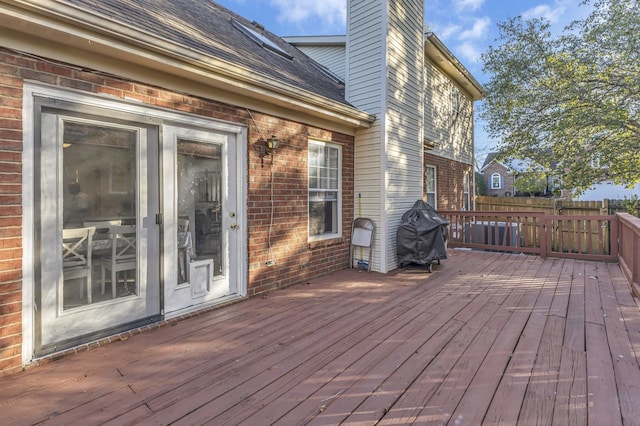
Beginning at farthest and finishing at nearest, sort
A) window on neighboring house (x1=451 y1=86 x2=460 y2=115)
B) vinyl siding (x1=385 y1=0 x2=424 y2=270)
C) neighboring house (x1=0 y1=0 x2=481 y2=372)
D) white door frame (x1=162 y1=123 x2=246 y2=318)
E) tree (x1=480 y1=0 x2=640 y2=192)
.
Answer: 1. window on neighboring house (x1=451 y1=86 x2=460 y2=115)
2. tree (x1=480 y1=0 x2=640 y2=192)
3. vinyl siding (x1=385 y1=0 x2=424 y2=270)
4. white door frame (x1=162 y1=123 x2=246 y2=318)
5. neighboring house (x1=0 y1=0 x2=481 y2=372)

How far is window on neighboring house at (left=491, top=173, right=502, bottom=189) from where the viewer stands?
102 feet

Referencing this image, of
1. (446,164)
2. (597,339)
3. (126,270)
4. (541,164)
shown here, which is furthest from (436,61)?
(126,270)

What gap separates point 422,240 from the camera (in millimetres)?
5430

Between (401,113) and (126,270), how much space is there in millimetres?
4923

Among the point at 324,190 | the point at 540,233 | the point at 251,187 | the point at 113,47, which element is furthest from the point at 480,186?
the point at 113,47

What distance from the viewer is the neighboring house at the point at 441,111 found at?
8.59m

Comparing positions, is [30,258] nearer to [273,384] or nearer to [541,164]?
[273,384]

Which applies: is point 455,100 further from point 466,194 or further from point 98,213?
point 98,213

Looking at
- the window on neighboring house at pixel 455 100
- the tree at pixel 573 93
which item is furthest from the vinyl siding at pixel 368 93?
the window on neighboring house at pixel 455 100

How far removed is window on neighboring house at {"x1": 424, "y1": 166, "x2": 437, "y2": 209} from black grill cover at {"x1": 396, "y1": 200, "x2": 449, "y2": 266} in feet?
11.2

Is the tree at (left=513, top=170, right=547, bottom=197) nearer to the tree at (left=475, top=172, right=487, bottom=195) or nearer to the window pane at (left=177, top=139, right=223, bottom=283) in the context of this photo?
the window pane at (left=177, top=139, right=223, bottom=283)

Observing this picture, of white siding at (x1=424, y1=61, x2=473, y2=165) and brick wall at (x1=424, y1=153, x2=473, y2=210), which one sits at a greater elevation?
white siding at (x1=424, y1=61, x2=473, y2=165)

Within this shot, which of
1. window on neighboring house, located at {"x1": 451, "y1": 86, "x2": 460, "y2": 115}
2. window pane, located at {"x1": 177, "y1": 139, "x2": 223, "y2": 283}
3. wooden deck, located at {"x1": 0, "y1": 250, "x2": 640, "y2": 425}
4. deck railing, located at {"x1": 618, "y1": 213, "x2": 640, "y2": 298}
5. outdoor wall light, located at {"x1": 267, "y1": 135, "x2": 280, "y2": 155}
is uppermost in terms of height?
window on neighboring house, located at {"x1": 451, "y1": 86, "x2": 460, "y2": 115}

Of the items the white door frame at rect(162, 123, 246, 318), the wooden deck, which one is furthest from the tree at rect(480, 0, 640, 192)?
the white door frame at rect(162, 123, 246, 318)
